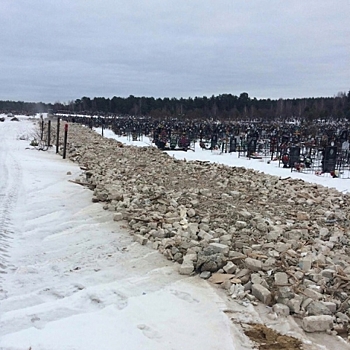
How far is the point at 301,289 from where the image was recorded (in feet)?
14.8

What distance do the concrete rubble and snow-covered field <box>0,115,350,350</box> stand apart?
24 cm

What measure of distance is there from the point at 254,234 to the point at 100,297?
284 centimetres

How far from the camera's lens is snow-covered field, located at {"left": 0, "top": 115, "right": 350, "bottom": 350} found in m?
3.60

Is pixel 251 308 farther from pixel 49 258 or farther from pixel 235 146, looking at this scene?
pixel 235 146

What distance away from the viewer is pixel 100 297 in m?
4.39

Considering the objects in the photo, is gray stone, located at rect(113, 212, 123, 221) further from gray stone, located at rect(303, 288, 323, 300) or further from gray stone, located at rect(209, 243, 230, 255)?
gray stone, located at rect(303, 288, 323, 300)

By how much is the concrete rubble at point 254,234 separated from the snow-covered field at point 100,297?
9.3 inches

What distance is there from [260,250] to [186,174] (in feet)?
24.7

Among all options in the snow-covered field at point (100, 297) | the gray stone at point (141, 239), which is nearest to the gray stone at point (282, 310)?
the snow-covered field at point (100, 297)

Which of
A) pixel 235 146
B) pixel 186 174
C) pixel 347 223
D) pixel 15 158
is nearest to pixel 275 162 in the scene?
pixel 235 146

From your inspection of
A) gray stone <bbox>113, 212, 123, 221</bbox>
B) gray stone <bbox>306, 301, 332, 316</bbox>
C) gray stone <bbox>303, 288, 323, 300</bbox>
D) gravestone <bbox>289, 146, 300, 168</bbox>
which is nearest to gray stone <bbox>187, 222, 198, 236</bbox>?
gray stone <bbox>113, 212, 123, 221</bbox>

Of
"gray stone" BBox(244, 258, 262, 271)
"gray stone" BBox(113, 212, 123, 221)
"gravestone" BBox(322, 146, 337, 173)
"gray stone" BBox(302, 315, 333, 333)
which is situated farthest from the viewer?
"gravestone" BBox(322, 146, 337, 173)

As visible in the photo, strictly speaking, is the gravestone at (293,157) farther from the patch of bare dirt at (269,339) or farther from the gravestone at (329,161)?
the patch of bare dirt at (269,339)

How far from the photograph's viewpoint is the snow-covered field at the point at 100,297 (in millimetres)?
3596
